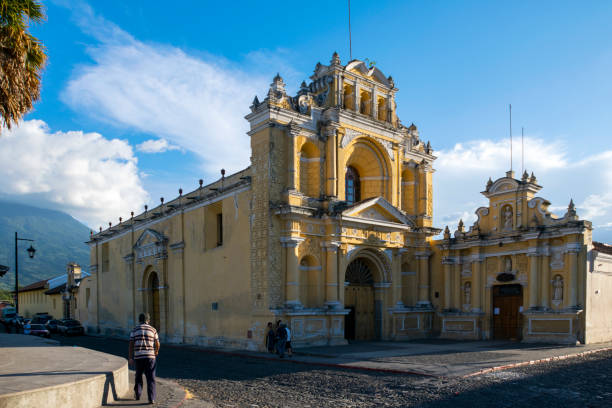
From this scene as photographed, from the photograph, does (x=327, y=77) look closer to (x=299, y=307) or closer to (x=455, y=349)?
(x=299, y=307)

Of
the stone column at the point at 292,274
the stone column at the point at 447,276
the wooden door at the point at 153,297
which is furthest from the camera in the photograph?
the wooden door at the point at 153,297

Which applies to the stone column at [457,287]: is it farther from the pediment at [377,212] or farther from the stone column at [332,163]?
the stone column at [332,163]

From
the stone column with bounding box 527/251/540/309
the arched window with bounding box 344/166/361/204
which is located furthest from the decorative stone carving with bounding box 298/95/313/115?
the stone column with bounding box 527/251/540/309

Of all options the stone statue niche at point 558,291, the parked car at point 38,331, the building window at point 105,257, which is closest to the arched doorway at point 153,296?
the parked car at point 38,331

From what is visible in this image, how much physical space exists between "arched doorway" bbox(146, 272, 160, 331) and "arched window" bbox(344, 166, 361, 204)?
42.4 ft

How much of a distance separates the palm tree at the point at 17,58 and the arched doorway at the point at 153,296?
2000cm

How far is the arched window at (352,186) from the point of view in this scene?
78.1 ft

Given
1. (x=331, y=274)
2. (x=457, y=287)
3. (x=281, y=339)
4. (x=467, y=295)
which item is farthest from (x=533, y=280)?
(x=281, y=339)

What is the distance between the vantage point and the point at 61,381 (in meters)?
7.89

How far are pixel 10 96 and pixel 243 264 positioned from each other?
12.1m

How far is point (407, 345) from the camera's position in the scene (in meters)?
20.4

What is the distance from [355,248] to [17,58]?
1453 centimetres

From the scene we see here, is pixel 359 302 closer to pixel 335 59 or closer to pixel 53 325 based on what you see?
pixel 335 59

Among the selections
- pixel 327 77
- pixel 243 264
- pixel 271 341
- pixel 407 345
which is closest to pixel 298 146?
pixel 327 77
